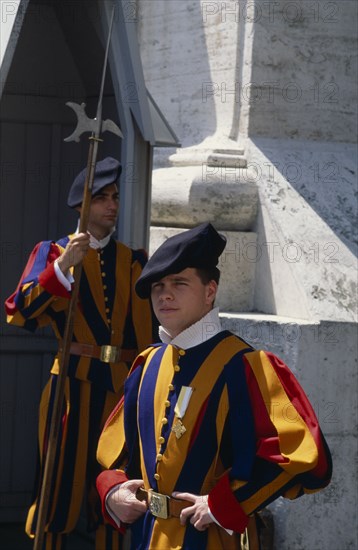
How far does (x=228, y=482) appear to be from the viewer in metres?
3.37

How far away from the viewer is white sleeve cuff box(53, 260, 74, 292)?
4.92 metres

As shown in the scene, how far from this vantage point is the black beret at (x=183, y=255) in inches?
138

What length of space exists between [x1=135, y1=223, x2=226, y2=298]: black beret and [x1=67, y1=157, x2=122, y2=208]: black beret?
5.14ft

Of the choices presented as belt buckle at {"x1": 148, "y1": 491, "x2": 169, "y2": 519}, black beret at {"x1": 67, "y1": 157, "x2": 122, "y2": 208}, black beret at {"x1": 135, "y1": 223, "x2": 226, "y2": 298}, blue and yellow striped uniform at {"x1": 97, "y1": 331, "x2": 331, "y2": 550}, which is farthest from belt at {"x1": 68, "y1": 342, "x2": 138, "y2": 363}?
belt buckle at {"x1": 148, "y1": 491, "x2": 169, "y2": 519}

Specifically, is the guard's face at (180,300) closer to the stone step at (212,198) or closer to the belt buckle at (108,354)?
the belt buckle at (108,354)

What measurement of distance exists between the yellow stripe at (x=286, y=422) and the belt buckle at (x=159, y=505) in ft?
1.18

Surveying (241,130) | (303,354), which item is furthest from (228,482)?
(241,130)

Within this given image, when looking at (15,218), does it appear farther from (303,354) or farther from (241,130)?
(303,354)

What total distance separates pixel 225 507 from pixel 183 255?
2.31 ft

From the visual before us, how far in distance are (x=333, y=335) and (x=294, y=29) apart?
69.6 inches

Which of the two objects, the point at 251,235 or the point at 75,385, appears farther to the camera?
the point at 251,235

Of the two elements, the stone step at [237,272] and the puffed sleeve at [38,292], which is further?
the stone step at [237,272]

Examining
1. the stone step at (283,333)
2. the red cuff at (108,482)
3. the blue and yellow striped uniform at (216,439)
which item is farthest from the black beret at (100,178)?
the red cuff at (108,482)

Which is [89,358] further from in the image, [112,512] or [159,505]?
[159,505]
